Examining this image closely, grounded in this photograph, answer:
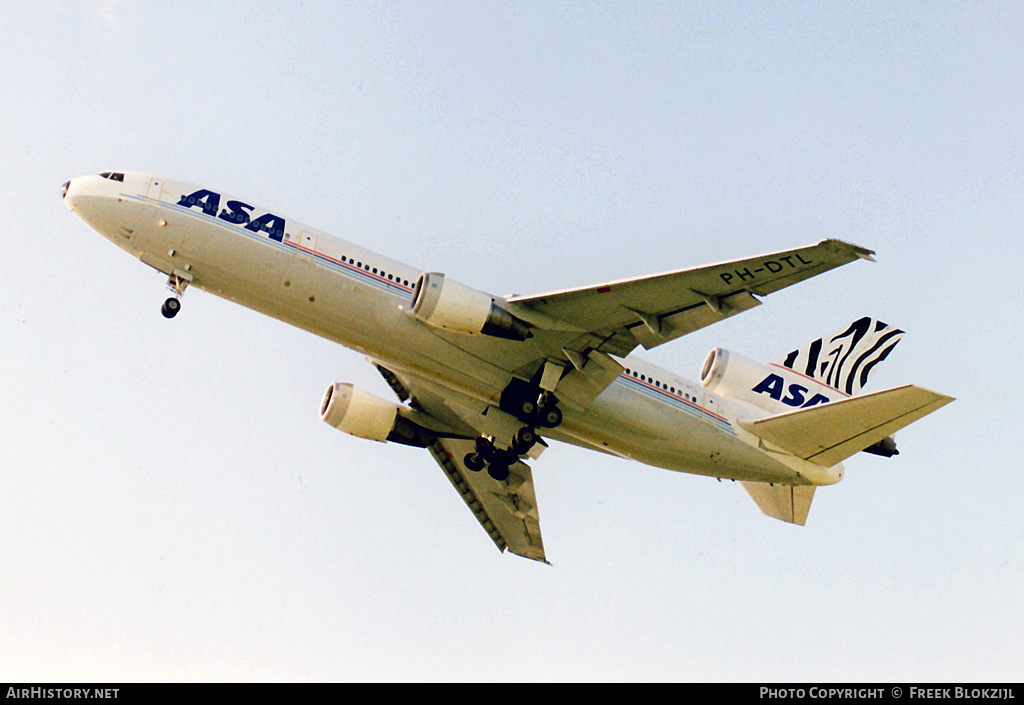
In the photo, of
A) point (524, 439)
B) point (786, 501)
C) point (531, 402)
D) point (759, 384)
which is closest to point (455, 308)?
point (531, 402)

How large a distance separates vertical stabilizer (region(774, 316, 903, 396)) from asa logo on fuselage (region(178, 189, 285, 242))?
669 inches

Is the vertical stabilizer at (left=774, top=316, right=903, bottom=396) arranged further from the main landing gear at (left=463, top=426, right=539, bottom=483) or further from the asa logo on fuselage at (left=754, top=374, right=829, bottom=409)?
the main landing gear at (left=463, top=426, right=539, bottom=483)

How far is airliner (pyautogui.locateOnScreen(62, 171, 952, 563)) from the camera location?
2648 cm

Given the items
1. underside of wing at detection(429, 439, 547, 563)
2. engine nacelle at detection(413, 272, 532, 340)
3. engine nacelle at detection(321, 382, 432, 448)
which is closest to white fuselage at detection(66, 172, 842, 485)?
engine nacelle at detection(413, 272, 532, 340)

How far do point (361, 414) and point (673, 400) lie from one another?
416 inches

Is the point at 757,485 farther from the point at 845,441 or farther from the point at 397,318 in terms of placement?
the point at 397,318

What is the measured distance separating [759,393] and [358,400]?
13286 millimetres

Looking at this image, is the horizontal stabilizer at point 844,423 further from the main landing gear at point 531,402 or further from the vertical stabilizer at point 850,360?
the main landing gear at point 531,402

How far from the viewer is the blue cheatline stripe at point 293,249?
27.1 metres

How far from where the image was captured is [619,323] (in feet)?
90.5

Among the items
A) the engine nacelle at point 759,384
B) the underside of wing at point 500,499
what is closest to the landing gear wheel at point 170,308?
the underside of wing at point 500,499

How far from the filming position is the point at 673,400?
1208 inches

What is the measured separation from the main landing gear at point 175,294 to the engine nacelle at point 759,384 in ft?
53.1
